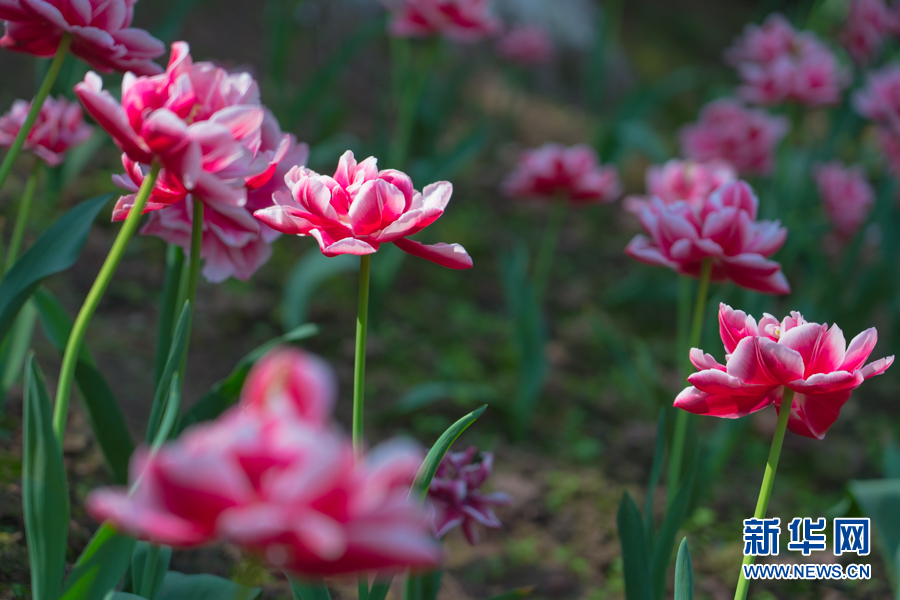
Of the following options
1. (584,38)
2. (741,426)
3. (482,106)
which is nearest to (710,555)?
(741,426)

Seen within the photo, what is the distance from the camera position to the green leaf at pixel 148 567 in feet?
2.37

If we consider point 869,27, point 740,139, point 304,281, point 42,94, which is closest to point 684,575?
point 42,94

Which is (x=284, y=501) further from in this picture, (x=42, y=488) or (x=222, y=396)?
(x=222, y=396)

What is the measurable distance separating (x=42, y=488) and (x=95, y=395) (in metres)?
0.32

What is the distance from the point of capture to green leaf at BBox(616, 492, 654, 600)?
86 cm

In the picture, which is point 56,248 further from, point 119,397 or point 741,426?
point 741,426

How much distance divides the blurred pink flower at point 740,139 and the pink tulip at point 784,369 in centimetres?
153

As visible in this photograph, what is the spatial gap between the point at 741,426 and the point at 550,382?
2.33 ft

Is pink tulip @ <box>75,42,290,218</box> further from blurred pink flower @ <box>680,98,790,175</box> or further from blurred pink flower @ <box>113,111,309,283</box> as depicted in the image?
blurred pink flower @ <box>680,98,790,175</box>

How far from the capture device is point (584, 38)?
5000mm

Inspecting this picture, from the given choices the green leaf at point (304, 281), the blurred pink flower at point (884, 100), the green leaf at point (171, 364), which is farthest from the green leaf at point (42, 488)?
the blurred pink flower at point (884, 100)

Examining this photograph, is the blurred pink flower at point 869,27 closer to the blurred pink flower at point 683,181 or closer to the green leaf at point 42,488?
the blurred pink flower at point 683,181

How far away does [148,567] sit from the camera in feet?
2.35

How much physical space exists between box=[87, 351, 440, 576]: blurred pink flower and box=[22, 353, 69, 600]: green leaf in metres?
0.35
